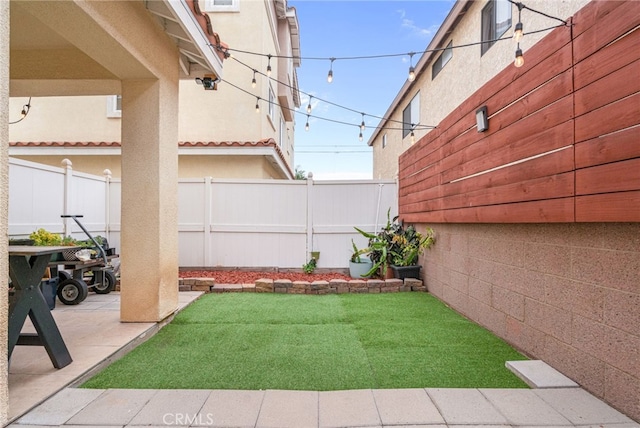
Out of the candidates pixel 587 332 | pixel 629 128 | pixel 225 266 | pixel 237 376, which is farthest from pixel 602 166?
pixel 225 266

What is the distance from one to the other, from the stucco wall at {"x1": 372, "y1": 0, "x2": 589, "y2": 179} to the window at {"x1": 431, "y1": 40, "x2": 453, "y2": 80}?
0.39 feet

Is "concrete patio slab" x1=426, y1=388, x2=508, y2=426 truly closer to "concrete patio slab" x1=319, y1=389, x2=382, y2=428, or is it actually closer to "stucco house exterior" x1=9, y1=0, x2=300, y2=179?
"concrete patio slab" x1=319, y1=389, x2=382, y2=428

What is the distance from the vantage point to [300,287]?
5652mm

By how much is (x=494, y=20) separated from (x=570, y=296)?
5291mm

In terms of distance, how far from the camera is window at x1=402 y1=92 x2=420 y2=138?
33.9 feet

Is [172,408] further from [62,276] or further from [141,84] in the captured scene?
[62,276]

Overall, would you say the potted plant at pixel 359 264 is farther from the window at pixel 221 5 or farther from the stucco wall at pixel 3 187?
the window at pixel 221 5

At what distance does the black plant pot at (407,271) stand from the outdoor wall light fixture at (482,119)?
113 inches

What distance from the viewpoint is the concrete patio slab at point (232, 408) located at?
6.78 ft

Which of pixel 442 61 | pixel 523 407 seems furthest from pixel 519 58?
pixel 442 61

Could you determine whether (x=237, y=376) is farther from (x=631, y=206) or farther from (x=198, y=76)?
(x=198, y=76)

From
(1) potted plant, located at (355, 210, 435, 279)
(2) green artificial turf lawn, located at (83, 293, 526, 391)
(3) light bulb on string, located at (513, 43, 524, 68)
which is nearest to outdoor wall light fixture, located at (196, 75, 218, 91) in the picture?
(2) green artificial turf lawn, located at (83, 293, 526, 391)

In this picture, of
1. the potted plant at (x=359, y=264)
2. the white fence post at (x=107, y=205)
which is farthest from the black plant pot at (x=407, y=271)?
the white fence post at (x=107, y=205)

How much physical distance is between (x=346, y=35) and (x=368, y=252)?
595 centimetres
